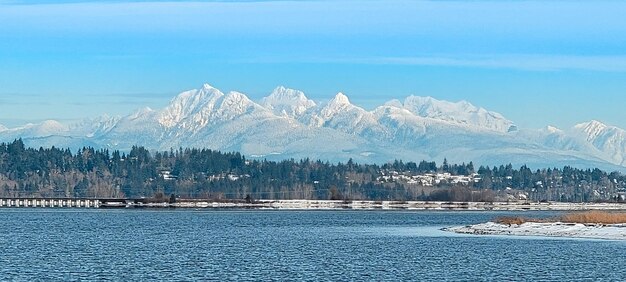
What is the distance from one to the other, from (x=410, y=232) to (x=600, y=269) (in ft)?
194

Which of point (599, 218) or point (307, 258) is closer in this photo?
point (307, 258)

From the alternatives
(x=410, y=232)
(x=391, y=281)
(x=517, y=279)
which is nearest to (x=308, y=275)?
(x=391, y=281)

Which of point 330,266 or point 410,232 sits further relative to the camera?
point 410,232

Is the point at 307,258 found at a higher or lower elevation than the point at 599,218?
lower

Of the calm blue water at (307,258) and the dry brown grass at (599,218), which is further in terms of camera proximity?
the dry brown grass at (599,218)

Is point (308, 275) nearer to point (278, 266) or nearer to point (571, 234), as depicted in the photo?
point (278, 266)

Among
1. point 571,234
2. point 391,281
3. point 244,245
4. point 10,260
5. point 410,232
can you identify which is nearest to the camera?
point 391,281

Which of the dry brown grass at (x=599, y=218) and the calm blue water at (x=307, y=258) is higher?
the dry brown grass at (x=599, y=218)

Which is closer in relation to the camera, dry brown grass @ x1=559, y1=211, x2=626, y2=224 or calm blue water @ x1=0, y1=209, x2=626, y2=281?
calm blue water @ x1=0, y1=209, x2=626, y2=281

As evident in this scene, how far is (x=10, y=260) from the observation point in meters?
87.1

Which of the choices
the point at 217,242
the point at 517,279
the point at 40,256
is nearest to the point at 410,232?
the point at 217,242

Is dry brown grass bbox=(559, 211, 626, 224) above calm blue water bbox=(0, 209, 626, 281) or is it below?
above

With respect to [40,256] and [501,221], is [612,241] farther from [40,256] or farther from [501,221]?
[40,256]

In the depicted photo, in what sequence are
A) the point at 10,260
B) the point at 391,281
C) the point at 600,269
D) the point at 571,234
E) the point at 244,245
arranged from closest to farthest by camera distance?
the point at 391,281 → the point at 600,269 → the point at 10,260 → the point at 244,245 → the point at 571,234
